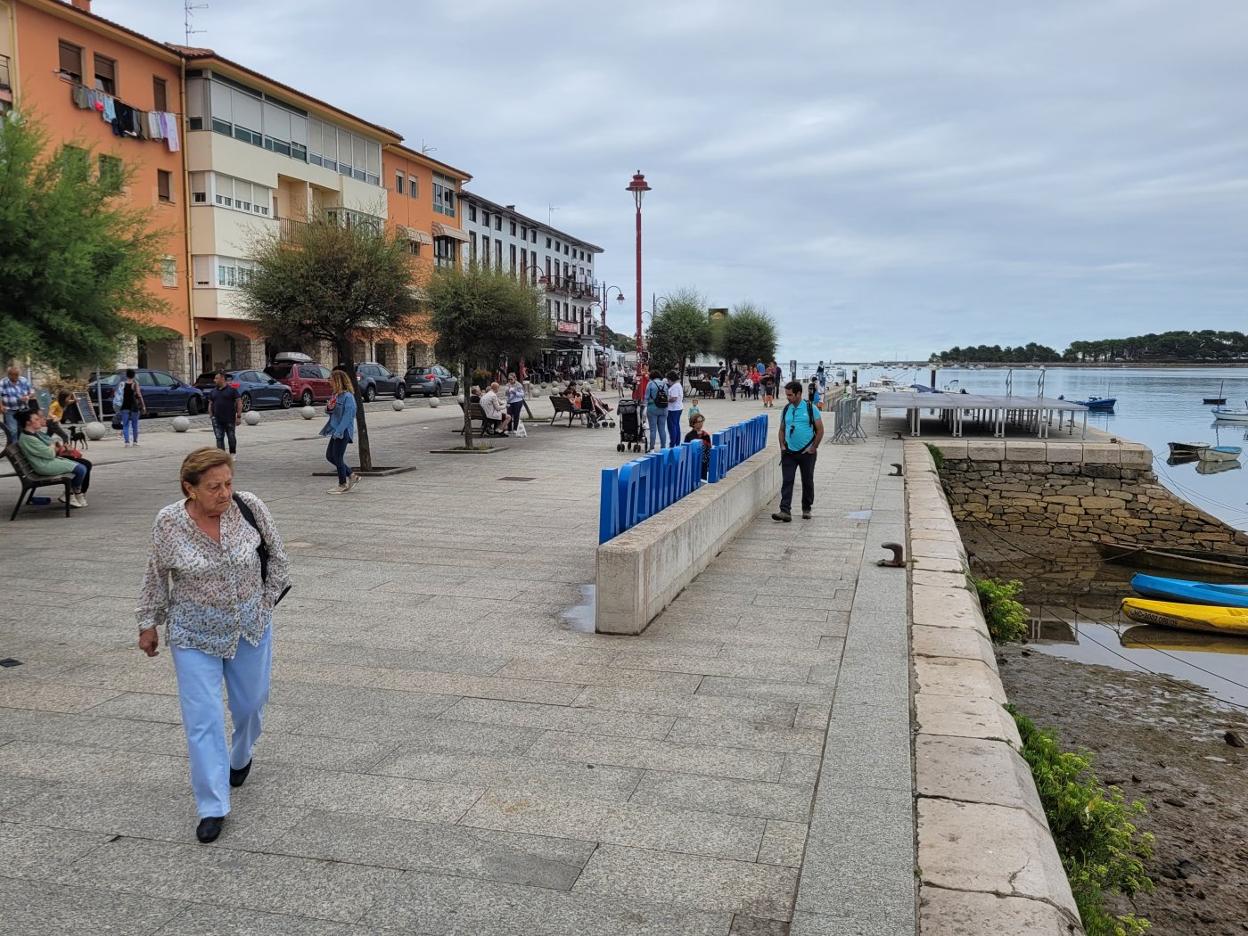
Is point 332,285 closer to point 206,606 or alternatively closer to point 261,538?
point 261,538

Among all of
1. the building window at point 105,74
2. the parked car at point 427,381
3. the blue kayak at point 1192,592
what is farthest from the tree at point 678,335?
the blue kayak at point 1192,592

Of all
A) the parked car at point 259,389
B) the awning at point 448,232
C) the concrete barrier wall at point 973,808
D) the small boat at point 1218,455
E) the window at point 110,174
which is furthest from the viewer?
the awning at point 448,232

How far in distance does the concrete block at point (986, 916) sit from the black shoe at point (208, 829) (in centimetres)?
248

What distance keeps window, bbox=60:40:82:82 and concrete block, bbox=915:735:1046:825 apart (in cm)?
3515

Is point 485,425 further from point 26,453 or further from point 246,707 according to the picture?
point 246,707

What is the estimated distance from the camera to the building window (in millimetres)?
33366

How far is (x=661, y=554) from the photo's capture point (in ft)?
23.7

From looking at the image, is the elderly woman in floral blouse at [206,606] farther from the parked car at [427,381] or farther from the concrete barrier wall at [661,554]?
the parked car at [427,381]

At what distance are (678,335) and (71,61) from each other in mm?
34060

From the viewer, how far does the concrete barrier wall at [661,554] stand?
666 cm

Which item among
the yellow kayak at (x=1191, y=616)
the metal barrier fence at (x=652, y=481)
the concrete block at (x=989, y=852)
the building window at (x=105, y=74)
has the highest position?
the building window at (x=105, y=74)

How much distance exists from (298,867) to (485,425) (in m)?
19.7

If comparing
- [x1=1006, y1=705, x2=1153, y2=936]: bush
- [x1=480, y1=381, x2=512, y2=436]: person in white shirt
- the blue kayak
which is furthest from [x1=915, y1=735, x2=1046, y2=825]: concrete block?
[x1=480, y1=381, x2=512, y2=436]: person in white shirt

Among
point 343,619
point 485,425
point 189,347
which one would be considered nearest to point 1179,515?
point 485,425
